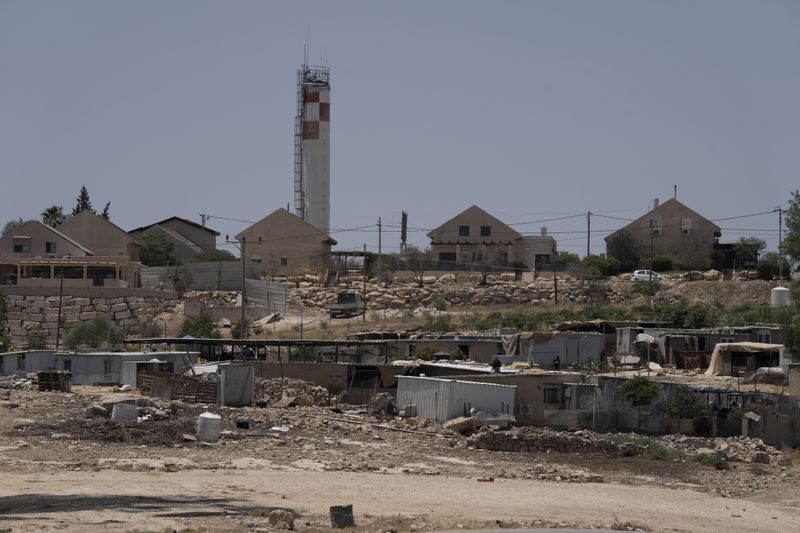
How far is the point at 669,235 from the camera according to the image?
3009 inches

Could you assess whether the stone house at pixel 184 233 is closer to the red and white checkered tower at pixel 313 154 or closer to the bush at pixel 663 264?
the red and white checkered tower at pixel 313 154

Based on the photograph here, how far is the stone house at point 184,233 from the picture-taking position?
8794 centimetres

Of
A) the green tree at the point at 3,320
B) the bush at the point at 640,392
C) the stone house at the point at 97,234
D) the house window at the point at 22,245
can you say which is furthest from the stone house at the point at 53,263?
the bush at the point at 640,392

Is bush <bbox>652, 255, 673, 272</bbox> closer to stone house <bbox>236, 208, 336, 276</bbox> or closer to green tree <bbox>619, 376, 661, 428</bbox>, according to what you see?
stone house <bbox>236, 208, 336, 276</bbox>

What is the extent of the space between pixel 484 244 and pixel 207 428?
163ft

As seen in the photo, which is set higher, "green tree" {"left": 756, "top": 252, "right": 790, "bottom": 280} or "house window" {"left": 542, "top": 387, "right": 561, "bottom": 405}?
"green tree" {"left": 756, "top": 252, "right": 790, "bottom": 280}

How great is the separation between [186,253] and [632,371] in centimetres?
5023

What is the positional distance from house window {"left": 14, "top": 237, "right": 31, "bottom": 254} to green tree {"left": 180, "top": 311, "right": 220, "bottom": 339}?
1517 cm

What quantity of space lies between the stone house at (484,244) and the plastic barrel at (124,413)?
4739 centimetres

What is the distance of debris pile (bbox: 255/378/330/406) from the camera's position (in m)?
37.0

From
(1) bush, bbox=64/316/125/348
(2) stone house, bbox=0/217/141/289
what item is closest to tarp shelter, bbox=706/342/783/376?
(1) bush, bbox=64/316/125/348

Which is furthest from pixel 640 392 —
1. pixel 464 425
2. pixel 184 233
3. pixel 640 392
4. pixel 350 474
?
pixel 184 233

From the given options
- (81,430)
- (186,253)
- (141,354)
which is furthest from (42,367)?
(186,253)

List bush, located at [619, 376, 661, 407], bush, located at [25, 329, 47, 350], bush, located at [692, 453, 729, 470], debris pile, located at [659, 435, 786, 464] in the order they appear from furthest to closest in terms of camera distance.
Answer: bush, located at [25, 329, 47, 350] → bush, located at [619, 376, 661, 407] → debris pile, located at [659, 435, 786, 464] → bush, located at [692, 453, 729, 470]
